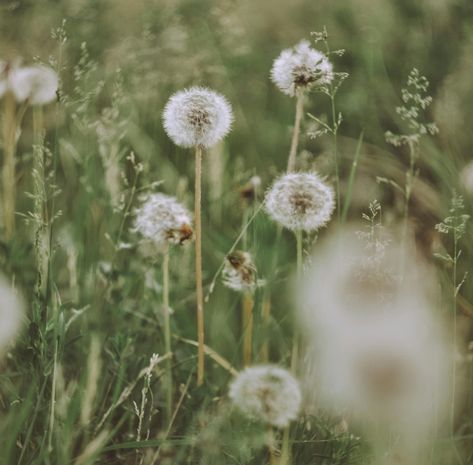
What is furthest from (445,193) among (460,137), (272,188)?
(272,188)

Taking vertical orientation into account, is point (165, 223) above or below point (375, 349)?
above

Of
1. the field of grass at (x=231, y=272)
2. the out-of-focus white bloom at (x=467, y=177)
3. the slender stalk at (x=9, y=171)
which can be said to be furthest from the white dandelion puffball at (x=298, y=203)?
the slender stalk at (x=9, y=171)

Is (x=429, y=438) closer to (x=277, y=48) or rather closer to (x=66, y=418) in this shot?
(x=66, y=418)

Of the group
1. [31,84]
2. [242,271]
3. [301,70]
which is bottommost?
[242,271]

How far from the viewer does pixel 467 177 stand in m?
1.56

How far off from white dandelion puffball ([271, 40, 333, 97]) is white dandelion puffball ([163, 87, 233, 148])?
12 centimetres

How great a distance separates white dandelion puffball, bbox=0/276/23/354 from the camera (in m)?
1.23

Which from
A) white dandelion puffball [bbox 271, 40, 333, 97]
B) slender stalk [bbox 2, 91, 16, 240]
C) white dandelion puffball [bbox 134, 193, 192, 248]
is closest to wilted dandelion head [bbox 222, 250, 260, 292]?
white dandelion puffball [bbox 134, 193, 192, 248]

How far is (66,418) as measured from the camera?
1.14 m

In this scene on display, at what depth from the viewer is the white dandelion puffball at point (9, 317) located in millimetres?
1233

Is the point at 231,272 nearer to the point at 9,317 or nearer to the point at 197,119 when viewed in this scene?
the point at 197,119

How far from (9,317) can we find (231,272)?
0.44 metres

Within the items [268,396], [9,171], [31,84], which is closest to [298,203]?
[268,396]

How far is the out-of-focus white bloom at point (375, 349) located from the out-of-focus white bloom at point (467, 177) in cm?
43
